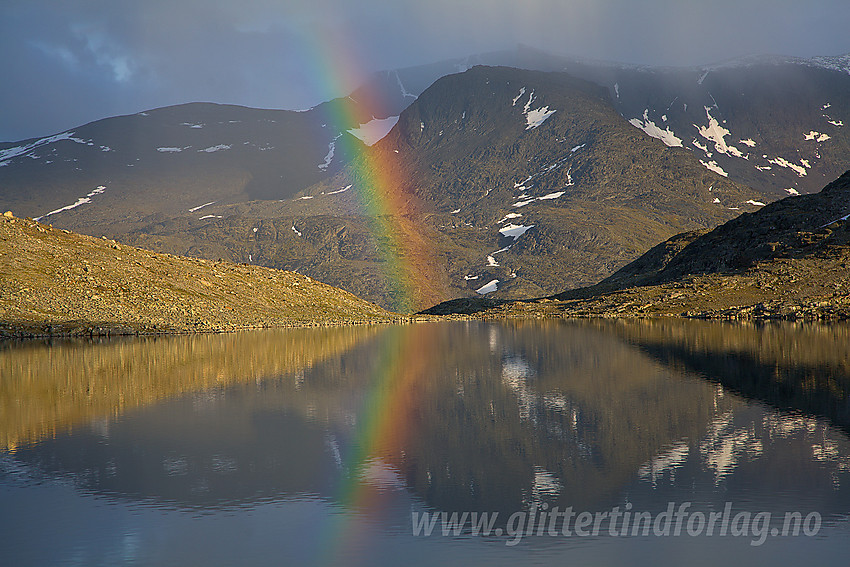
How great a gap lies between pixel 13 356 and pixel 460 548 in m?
45.9

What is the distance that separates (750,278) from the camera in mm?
124000

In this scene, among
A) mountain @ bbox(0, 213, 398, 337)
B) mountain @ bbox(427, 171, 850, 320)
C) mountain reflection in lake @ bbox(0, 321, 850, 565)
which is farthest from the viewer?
mountain @ bbox(427, 171, 850, 320)

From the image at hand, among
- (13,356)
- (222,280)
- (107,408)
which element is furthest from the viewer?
(222,280)

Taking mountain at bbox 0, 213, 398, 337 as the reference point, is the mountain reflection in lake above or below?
below

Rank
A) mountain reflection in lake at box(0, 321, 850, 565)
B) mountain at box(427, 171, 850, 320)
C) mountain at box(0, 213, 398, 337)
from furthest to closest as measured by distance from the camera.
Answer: mountain at box(427, 171, 850, 320) → mountain at box(0, 213, 398, 337) → mountain reflection in lake at box(0, 321, 850, 565)

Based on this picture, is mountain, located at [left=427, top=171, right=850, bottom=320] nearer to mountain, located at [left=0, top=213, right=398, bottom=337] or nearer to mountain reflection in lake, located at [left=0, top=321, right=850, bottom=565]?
mountain, located at [left=0, top=213, right=398, bottom=337]

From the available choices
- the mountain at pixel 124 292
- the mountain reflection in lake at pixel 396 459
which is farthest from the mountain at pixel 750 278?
the mountain reflection in lake at pixel 396 459

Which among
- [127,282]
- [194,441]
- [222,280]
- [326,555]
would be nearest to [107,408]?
[194,441]

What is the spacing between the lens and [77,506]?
16609 millimetres

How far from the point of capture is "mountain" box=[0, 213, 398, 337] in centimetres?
7512

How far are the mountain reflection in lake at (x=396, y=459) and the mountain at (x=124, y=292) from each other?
1411 inches

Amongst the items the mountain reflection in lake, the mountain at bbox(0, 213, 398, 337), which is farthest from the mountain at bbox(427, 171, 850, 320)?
the mountain reflection in lake

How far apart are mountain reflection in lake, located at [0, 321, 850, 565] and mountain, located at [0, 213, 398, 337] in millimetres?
35837

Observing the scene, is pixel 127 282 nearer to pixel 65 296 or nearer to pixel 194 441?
pixel 65 296
